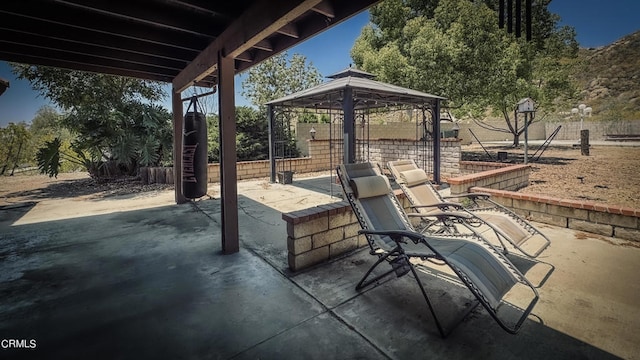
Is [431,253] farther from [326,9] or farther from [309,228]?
[326,9]

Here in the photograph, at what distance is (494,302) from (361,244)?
6.14ft

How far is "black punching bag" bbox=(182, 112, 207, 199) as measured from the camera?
473 centimetres

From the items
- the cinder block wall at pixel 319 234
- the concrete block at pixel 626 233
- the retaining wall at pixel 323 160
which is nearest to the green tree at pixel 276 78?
the retaining wall at pixel 323 160

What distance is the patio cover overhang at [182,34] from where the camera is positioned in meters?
2.79

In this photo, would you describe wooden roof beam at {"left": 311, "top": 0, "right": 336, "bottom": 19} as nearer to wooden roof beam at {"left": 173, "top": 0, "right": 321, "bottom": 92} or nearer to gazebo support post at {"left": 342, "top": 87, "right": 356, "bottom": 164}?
wooden roof beam at {"left": 173, "top": 0, "right": 321, "bottom": 92}

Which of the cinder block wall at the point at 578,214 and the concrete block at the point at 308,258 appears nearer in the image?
the concrete block at the point at 308,258

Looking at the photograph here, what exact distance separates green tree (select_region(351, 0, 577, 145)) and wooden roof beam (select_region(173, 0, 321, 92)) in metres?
9.61

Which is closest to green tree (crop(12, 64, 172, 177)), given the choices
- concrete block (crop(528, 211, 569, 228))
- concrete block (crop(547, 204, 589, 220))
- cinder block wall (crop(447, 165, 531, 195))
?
cinder block wall (crop(447, 165, 531, 195))

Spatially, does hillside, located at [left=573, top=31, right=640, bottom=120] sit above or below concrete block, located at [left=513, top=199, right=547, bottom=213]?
above

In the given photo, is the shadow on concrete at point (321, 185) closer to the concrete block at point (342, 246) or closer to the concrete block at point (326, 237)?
the concrete block at point (342, 246)

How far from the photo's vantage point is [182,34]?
3.78m

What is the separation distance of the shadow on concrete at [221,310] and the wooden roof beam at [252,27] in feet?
7.87

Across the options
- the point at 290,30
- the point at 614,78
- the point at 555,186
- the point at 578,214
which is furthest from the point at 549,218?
the point at 614,78
